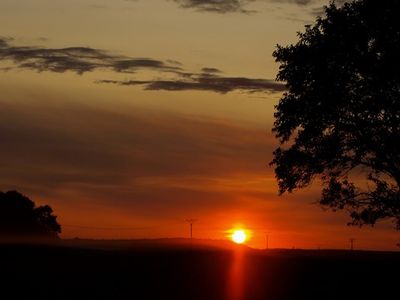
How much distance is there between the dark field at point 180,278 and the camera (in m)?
36.7

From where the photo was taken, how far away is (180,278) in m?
42.4

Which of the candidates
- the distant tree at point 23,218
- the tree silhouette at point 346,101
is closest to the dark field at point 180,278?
the tree silhouette at point 346,101

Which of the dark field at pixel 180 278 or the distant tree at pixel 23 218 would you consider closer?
the dark field at pixel 180 278

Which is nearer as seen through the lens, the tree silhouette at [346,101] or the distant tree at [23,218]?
the tree silhouette at [346,101]

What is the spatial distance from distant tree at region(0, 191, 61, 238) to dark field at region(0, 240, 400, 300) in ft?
270

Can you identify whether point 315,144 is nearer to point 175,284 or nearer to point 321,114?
point 321,114

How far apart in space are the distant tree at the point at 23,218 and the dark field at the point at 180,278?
82.3 meters

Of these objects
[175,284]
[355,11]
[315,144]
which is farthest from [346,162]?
[175,284]

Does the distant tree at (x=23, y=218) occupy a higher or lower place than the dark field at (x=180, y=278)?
higher

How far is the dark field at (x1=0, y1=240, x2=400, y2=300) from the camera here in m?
36.7

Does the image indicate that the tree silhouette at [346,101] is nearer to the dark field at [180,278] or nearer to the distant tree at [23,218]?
the dark field at [180,278]

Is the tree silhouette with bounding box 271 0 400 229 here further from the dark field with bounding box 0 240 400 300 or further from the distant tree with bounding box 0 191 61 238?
the distant tree with bounding box 0 191 61 238

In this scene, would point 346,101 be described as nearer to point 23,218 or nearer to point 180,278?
point 180,278

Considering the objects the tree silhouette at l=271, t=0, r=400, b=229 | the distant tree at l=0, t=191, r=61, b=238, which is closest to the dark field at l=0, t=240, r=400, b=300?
the tree silhouette at l=271, t=0, r=400, b=229
